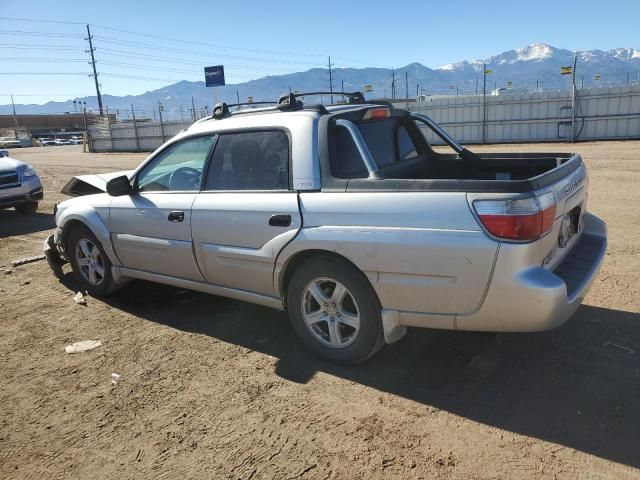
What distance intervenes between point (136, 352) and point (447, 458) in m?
2.56

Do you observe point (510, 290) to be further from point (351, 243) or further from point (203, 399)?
point (203, 399)

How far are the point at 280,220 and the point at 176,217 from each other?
44.1 inches

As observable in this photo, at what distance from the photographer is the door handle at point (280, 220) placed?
11.6ft

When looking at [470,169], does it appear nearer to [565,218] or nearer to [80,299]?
[565,218]

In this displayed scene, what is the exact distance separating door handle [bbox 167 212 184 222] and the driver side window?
23 cm

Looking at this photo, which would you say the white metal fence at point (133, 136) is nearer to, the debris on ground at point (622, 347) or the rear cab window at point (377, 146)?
the rear cab window at point (377, 146)

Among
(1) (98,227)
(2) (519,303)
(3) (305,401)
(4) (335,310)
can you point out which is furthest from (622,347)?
(1) (98,227)

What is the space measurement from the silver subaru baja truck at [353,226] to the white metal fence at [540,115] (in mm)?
17973

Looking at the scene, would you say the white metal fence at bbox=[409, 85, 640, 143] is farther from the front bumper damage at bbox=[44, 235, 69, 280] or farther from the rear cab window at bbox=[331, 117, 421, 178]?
the front bumper damage at bbox=[44, 235, 69, 280]

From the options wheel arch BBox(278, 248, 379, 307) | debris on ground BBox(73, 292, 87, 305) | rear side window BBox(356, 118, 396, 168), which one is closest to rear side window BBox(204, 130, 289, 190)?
wheel arch BBox(278, 248, 379, 307)

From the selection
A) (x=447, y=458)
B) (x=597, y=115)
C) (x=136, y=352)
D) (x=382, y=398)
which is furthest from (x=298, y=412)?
(x=597, y=115)

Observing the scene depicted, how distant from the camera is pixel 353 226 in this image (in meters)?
3.22

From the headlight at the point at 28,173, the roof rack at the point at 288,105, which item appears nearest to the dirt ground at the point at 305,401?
the roof rack at the point at 288,105

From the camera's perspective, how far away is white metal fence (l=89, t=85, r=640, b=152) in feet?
63.1
